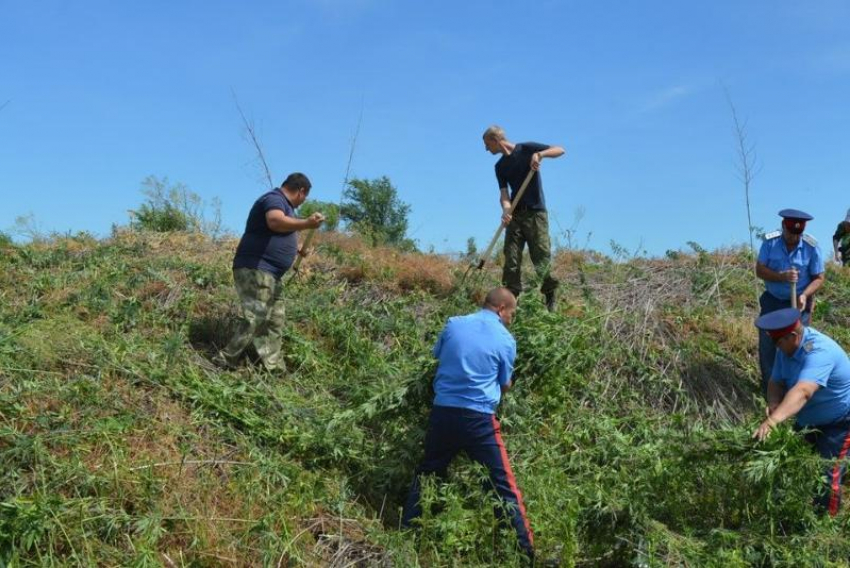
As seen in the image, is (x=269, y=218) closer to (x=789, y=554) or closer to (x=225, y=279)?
(x=225, y=279)

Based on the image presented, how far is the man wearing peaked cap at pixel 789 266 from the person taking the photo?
6.29 m

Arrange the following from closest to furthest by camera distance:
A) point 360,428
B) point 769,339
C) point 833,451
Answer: point 833,451
point 360,428
point 769,339

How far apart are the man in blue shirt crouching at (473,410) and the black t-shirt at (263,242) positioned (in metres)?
2.20

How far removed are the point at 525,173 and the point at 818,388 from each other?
3711 millimetres

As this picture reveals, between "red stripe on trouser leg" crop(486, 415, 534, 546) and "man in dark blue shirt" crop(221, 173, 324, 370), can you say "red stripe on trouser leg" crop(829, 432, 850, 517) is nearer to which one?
"red stripe on trouser leg" crop(486, 415, 534, 546)

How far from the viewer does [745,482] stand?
4.43m

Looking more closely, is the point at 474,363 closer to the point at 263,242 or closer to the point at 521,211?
the point at 263,242

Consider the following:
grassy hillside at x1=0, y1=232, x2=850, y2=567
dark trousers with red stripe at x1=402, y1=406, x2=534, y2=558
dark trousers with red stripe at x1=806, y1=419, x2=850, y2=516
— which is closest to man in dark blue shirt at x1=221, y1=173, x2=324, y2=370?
grassy hillside at x1=0, y1=232, x2=850, y2=567

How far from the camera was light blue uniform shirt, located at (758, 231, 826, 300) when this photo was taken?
6363 millimetres

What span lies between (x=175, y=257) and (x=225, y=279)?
3.34ft

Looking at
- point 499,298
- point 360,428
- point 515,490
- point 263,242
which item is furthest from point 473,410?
point 263,242

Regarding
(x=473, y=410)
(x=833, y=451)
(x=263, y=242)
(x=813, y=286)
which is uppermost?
(x=263, y=242)

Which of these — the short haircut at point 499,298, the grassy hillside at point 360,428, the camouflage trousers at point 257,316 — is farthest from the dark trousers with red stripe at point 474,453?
the camouflage trousers at point 257,316

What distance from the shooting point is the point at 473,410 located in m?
4.73
